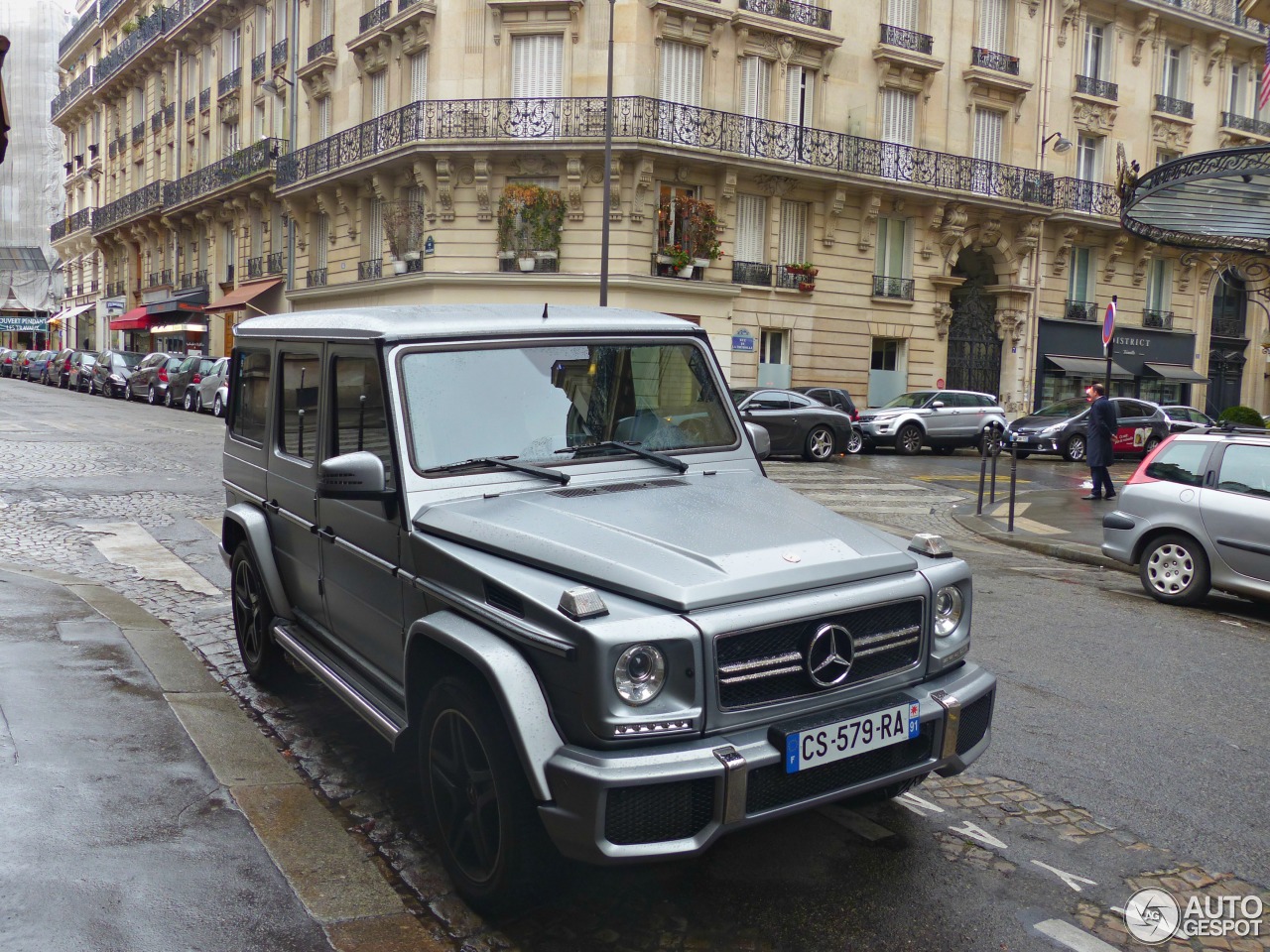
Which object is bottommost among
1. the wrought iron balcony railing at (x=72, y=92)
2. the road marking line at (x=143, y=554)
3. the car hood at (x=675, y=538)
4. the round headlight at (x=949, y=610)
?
the road marking line at (x=143, y=554)

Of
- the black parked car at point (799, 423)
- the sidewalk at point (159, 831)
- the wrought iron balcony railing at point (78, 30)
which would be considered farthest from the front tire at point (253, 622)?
the wrought iron balcony railing at point (78, 30)

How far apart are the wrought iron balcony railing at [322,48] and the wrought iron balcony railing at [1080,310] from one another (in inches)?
914

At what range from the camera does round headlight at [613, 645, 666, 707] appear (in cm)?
307

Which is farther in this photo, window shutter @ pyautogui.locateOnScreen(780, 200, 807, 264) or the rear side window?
window shutter @ pyautogui.locateOnScreen(780, 200, 807, 264)

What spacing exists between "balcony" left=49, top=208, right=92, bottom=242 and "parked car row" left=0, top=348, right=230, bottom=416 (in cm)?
1488

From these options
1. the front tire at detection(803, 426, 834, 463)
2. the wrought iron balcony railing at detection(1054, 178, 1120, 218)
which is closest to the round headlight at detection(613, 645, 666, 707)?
the front tire at detection(803, 426, 834, 463)

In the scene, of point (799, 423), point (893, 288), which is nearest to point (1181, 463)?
point (799, 423)

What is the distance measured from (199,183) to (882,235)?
26.1m

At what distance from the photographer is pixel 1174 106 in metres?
37.2

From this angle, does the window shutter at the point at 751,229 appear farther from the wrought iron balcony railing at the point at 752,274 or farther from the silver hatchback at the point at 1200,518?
the silver hatchback at the point at 1200,518

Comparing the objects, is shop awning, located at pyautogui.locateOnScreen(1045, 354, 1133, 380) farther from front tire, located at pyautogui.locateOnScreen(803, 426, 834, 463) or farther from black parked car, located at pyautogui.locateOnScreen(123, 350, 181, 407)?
black parked car, located at pyautogui.locateOnScreen(123, 350, 181, 407)

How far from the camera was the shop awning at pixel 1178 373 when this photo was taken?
37.3 meters

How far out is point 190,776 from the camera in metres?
4.42

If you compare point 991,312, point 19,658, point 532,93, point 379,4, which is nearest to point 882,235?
point 991,312
